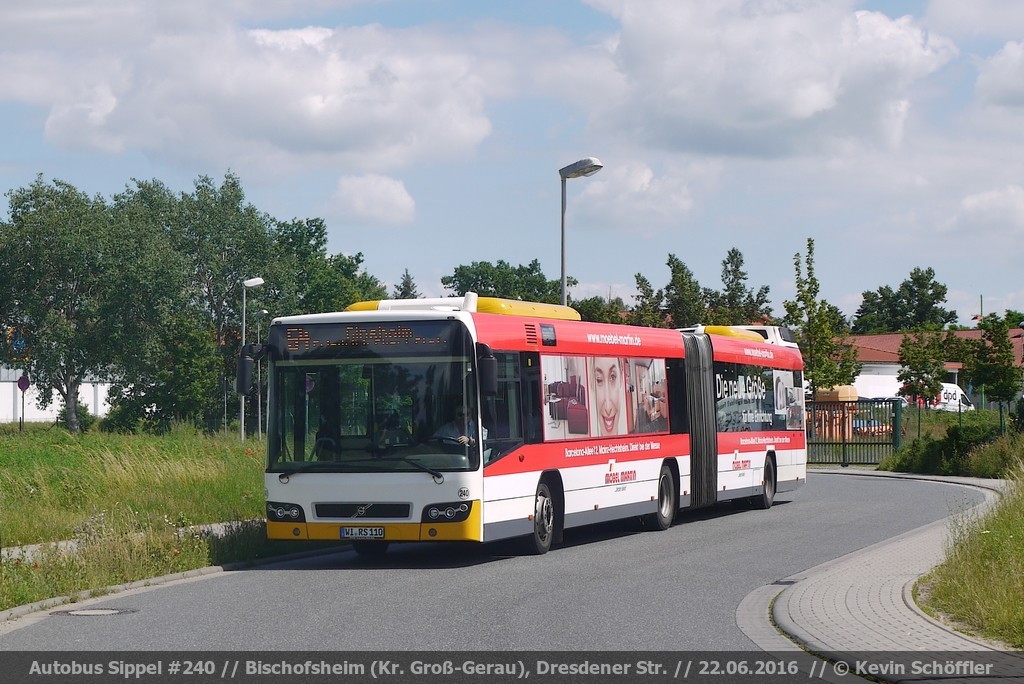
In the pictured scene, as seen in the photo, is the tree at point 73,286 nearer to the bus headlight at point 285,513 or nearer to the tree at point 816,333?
the tree at point 816,333

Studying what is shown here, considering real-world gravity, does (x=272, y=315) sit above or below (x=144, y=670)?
above

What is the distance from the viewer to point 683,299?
202 feet

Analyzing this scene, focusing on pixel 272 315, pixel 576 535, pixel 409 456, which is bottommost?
pixel 576 535

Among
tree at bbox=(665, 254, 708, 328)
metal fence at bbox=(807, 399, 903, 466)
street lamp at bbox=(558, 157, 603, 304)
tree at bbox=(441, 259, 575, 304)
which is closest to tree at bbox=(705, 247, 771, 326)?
tree at bbox=(665, 254, 708, 328)

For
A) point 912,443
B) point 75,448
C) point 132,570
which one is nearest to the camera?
point 132,570

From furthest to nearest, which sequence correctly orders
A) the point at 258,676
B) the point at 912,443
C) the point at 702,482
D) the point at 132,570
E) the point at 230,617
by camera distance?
the point at 912,443
the point at 702,482
the point at 132,570
the point at 230,617
the point at 258,676

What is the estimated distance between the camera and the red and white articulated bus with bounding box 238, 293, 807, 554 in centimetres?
1537

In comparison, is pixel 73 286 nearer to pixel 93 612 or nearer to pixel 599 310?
pixel 599 310

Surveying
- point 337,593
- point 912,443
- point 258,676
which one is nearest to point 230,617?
point 337,593

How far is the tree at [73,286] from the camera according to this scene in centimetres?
7569

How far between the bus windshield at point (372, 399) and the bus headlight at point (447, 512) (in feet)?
1.22

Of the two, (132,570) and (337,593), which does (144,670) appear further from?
(132,570)

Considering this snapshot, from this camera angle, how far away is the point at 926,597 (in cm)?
1202

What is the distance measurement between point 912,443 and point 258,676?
3401 centimetres
